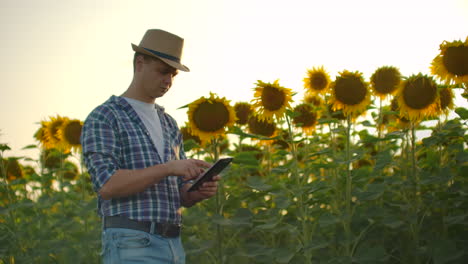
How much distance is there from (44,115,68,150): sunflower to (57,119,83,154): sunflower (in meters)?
0.20

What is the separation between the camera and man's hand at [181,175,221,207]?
11.1 ft

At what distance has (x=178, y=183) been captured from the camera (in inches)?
138

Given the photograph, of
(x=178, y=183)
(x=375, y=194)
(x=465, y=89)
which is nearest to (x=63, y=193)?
(x=178, y=183)

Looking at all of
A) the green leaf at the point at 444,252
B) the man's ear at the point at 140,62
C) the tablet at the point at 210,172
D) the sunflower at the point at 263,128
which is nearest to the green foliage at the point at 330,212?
the green leaf at the point at 444,252

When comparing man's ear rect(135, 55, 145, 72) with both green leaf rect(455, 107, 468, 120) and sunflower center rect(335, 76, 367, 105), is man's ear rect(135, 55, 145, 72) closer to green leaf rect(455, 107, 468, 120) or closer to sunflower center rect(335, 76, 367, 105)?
sunflower center rect(335, 76, 367, 105)

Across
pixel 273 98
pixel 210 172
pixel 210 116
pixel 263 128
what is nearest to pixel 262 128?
pixel 263 128

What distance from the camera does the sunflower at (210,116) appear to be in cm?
455

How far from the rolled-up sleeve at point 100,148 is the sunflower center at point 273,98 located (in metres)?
1.91

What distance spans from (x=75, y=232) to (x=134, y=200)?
3.21m

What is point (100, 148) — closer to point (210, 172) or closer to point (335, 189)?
point (210, 172)

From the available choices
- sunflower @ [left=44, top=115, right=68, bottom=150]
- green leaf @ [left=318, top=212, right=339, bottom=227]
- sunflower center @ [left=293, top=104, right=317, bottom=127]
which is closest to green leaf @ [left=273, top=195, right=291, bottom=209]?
green leaf @ [left=318, top=212, right=339, bottom=227]

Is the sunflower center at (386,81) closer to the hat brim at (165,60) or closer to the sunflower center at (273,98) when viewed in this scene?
the sunflower center at (273,98)

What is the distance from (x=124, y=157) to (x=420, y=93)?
9.87ft

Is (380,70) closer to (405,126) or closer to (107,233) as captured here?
(405,126)
